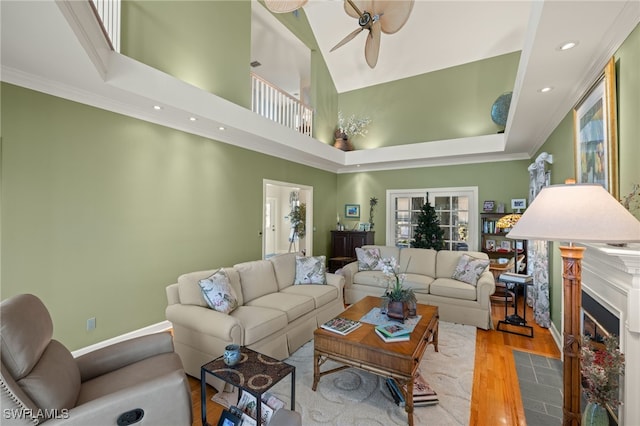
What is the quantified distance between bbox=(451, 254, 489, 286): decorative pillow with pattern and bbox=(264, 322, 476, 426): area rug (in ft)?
4.23

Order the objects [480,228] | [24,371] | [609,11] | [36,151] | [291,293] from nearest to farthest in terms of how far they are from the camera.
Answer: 1. [24,371]
2. [609,11]
3. [36,151]
4. [291,293]
5. [480,228]

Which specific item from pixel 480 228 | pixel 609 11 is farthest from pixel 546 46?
pixel 480 228

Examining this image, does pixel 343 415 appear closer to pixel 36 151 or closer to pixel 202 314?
pixel 202 314

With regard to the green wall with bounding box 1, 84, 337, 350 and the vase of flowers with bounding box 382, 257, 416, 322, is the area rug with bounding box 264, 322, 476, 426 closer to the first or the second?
the vase of flowers with bounding box 382, 257, 416, 322

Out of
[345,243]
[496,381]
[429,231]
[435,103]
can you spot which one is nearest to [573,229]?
[496,381]

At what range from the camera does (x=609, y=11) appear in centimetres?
167

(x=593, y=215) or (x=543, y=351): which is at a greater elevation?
(x=593, y=215)

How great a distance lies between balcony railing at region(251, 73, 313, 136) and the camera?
484 cm

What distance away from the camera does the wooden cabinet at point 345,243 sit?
6.61 meters

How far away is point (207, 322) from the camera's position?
245 cm

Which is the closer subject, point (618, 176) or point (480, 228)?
point (618, 176)

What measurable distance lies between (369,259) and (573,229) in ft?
12.4

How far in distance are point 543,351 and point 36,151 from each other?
566 centimetres

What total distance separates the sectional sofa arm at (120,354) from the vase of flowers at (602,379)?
8.46 feet
